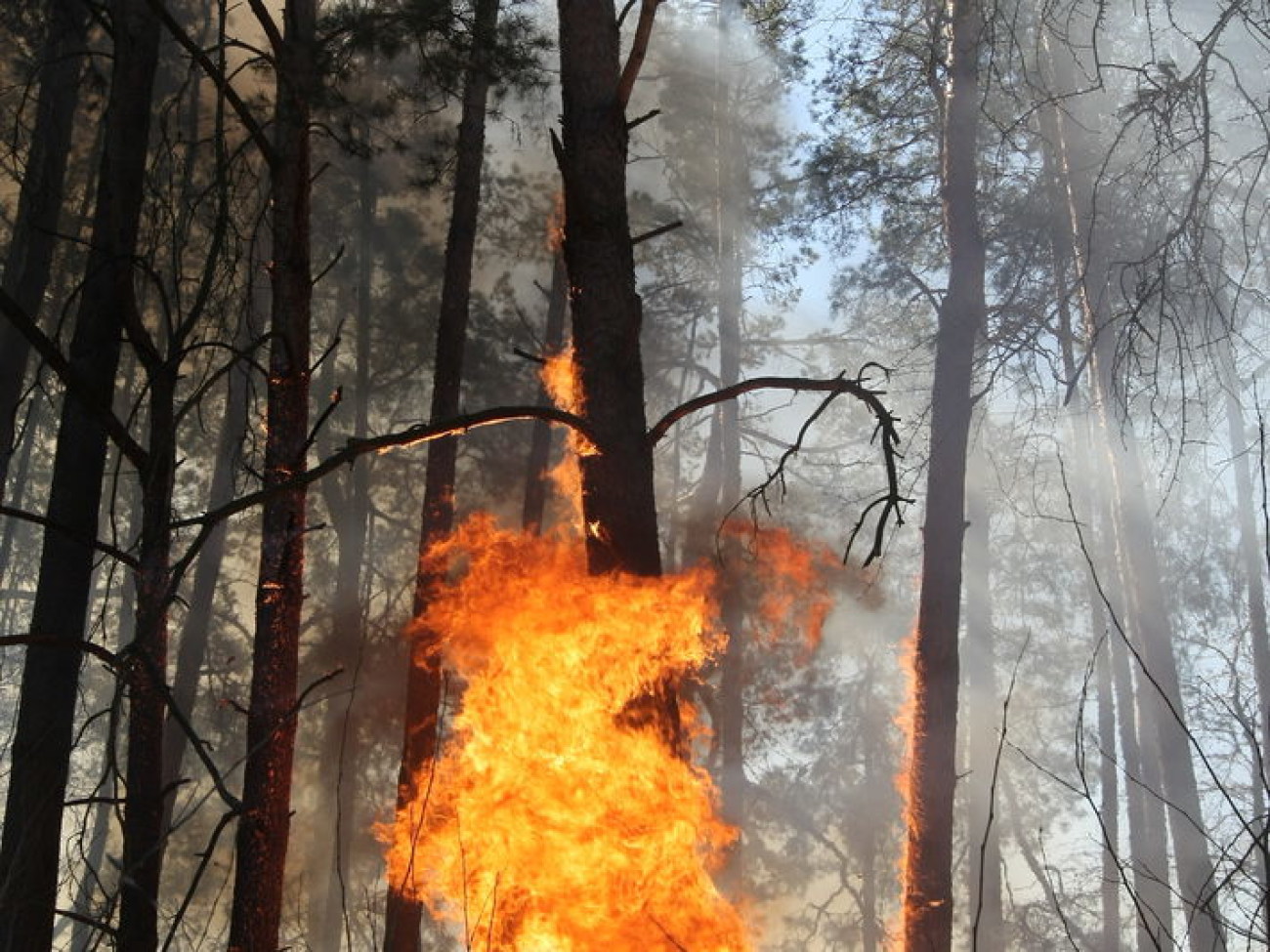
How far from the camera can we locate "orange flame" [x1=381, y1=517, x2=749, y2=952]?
5.59 m

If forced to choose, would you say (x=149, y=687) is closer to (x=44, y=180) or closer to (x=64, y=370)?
(x=64, y=370)

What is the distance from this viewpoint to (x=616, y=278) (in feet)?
18.8

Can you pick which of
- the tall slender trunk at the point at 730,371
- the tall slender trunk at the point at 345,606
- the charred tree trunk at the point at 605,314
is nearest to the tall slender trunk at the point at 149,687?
the charred tree trunk at the point at 605,314

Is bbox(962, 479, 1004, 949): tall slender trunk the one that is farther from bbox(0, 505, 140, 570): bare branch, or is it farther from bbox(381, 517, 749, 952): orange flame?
bbox(0, 505, 140, 570): bare branch

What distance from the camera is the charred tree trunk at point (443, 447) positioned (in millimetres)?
10383

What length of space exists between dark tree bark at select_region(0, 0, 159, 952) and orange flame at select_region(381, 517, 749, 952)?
217 cm

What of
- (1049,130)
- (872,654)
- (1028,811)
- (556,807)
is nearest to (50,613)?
(556,807)

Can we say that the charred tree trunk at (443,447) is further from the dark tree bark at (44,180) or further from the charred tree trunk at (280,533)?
the charred tree trunk at (280,533)

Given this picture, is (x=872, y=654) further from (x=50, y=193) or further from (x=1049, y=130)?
(x=50, y=193)

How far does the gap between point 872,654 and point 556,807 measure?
803 inches

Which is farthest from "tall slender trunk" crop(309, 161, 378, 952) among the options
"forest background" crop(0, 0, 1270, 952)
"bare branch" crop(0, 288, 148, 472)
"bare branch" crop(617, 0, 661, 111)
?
"bare branch" crop(0, 288, 148, 472)

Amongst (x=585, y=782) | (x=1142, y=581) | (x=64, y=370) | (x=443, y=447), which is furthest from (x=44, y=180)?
(x=1142, y=581)

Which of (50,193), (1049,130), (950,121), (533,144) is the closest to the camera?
(50,193)

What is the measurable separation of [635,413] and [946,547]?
5707 millimetres
